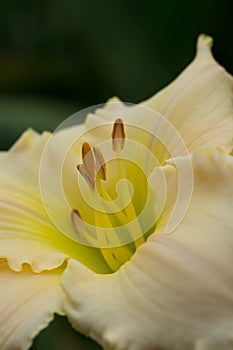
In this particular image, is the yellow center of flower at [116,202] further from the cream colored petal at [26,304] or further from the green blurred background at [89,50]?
the green blurred background at [89,50]

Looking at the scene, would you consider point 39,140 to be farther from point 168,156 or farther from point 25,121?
point 25,121

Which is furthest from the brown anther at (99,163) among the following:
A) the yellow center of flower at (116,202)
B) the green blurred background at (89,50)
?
the green blurred background at (89,50)

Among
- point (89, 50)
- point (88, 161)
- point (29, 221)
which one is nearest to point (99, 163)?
point (88, 161)

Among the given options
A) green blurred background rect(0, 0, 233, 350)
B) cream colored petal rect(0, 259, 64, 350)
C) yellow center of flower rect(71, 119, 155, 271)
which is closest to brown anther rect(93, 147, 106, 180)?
yellow center of flower rect(71, 119, 155, 271)

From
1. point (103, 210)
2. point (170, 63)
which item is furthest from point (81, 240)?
point (170, 63)

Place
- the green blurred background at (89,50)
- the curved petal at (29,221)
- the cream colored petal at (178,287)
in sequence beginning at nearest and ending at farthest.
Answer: the cream colored petal at (178,287) → the curved petal at (29,221) → the green blurred background at (89,50)

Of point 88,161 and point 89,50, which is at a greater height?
point 88,161

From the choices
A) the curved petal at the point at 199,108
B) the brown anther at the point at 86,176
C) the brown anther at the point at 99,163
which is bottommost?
the brown anther at the point at 86,176

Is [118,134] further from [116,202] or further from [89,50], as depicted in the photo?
[89,50]
